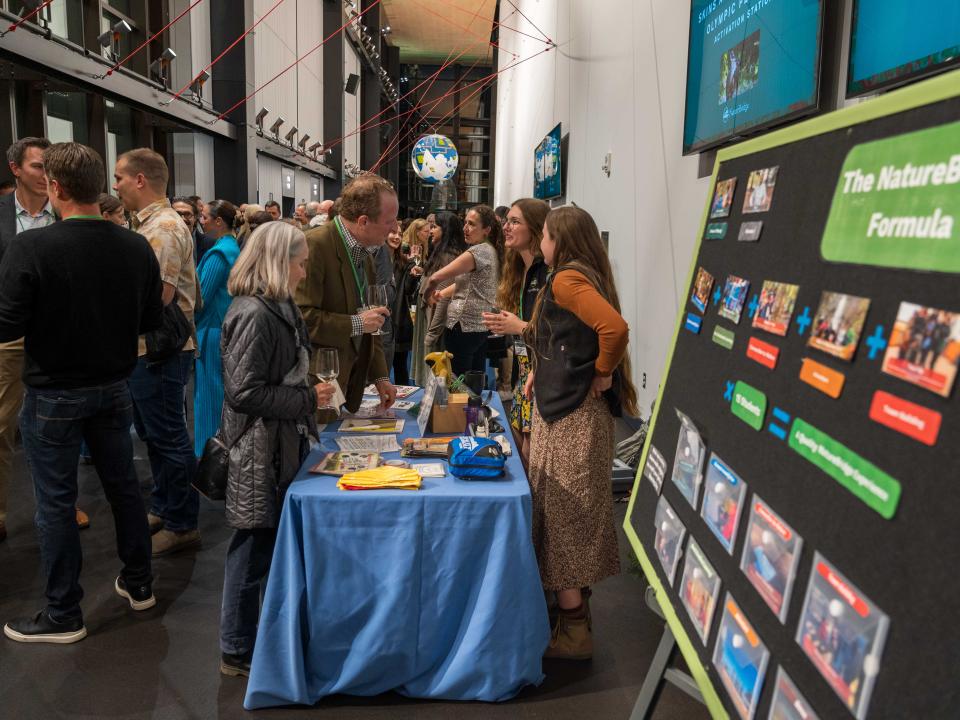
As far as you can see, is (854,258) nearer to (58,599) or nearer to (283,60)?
(58,599)

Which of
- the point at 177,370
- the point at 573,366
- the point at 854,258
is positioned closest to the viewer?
the point at 854,258

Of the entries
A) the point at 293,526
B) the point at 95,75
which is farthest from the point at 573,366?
the point at 95,75

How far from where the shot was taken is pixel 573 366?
2.33 m

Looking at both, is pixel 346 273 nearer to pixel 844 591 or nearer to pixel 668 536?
pixel 668 536

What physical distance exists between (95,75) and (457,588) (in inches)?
235

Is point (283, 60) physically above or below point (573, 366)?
above

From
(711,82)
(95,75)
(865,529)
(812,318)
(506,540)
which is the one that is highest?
(95,75)

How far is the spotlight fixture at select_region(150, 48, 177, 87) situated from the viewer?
7.61 m

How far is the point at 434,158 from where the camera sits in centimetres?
1276

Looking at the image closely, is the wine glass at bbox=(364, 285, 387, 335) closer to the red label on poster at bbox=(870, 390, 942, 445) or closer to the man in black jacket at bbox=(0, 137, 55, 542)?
the man in black jacket at bbox=(0, 137, 55, 542)

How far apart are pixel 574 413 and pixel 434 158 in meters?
11.1

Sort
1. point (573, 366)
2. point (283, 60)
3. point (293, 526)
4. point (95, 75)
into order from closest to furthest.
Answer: point (293, 526), point (573, 366), point (95, 75), point (283, 60)

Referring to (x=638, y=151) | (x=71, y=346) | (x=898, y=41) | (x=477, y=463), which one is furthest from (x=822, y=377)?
(x=638, y=151)

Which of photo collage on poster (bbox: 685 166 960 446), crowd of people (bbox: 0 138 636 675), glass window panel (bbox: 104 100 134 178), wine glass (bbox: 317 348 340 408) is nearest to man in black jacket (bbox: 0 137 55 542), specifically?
crowd of people (bbox: 0 138 636 675)
